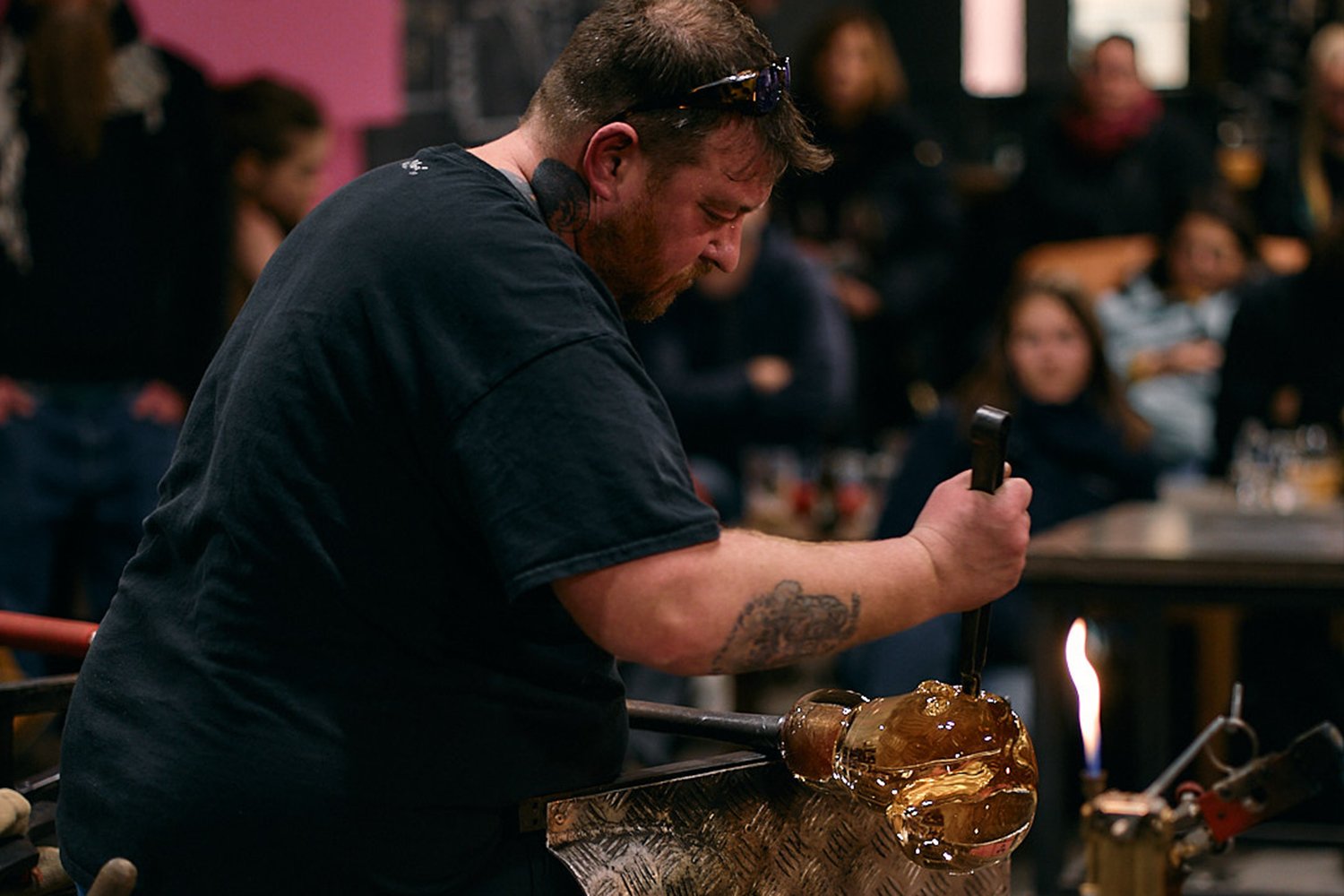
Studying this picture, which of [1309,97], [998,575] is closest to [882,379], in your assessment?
[1309,97]

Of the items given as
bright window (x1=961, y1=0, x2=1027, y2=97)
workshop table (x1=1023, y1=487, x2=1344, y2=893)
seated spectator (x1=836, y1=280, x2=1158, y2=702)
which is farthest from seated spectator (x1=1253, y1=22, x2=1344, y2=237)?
bright window (x1=961, y1=0, x2=1027, y2=97)

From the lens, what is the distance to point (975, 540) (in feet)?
4.81

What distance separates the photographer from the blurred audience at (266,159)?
4.18m

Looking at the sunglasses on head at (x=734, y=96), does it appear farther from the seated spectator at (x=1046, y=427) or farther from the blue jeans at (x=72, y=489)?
the seated spectator at (x=1046, y=427)

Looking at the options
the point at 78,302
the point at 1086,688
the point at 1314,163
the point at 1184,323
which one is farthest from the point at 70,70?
the point at 1314,163

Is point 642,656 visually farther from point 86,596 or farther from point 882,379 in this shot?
point 882,379

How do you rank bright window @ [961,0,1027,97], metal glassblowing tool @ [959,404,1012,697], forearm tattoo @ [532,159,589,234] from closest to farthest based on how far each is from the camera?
metal glassblowing tool @ [959,404,1012,697], forearm tattoo @ [532,159,589,234], bright window @ [961,0,1027,97]

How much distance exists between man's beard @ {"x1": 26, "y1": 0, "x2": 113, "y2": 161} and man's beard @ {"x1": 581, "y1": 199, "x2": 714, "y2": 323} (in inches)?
97.3

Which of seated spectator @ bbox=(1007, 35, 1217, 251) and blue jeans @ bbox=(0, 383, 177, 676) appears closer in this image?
blue jeans @ bbox=(0, 383, 177, 676)

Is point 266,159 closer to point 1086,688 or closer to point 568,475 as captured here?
point 1086,688

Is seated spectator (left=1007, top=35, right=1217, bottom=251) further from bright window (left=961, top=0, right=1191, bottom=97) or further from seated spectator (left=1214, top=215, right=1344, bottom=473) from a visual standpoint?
bright window (left=961, top=0, right=1191, bottom=97)

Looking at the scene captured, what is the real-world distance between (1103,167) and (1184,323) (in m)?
0.82

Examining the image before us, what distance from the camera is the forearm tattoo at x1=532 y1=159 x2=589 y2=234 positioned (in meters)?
1.53

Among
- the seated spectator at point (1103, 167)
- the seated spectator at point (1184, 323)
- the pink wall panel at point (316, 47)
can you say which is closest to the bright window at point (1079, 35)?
the seated spectator at point (1103, 167)
